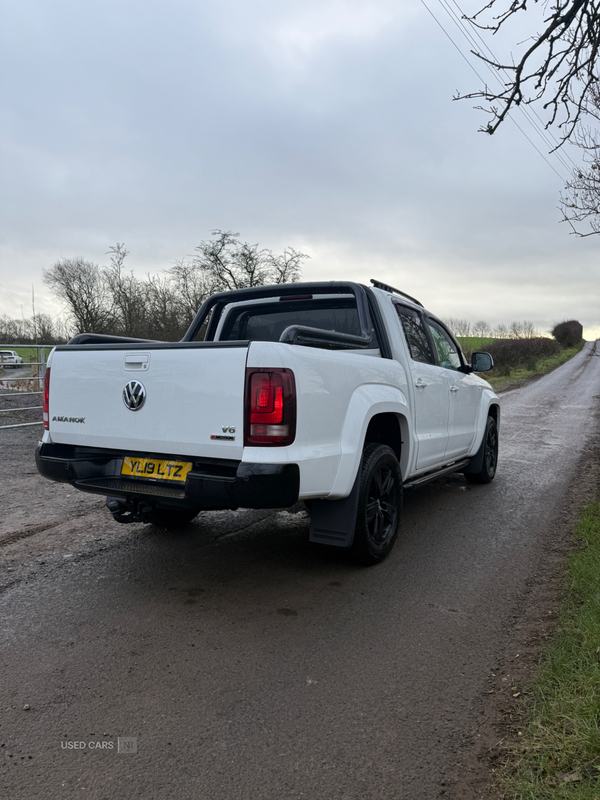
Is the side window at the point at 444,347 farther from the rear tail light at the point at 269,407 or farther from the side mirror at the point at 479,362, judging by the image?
the rear tail light at the point at 269,407

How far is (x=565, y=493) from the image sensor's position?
6578 millimetres

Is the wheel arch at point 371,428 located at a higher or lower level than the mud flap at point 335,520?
higher

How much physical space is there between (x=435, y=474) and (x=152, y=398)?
301 cm

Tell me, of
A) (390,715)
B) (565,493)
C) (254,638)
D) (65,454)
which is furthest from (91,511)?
(565,493)

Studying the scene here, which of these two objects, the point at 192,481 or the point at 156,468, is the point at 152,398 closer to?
the point at 156,468

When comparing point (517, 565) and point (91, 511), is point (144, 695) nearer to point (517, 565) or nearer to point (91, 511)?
point (517, 565)

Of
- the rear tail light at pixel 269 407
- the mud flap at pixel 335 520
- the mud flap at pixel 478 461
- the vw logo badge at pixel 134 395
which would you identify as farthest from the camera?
the mud flap at pixel 478 461

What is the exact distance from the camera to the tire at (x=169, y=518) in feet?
16.4

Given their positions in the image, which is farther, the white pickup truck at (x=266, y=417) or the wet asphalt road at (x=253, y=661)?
the white pickup truck at (x=266, y=417)

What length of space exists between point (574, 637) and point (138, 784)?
→ 87.7 inches

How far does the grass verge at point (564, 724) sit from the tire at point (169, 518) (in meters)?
3.08

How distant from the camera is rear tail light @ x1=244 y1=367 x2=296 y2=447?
3172 mm

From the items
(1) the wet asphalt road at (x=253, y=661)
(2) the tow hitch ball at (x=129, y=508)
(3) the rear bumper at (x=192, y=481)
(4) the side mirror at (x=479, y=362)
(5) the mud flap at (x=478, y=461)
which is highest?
(4) the side mirror at (x=479, y=362)

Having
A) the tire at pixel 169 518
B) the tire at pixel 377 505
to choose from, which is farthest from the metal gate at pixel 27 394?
the tire at pixel 377 505
